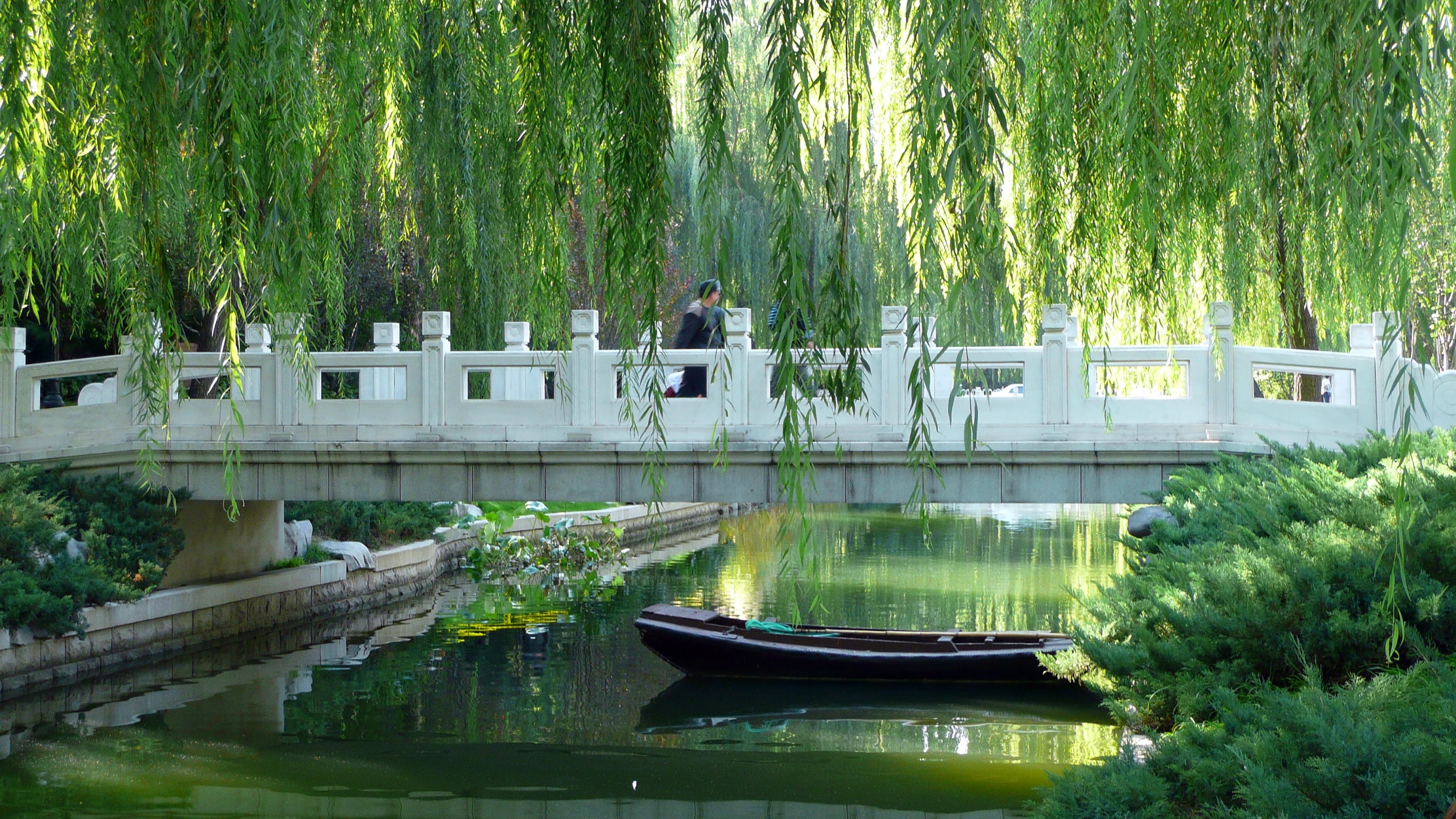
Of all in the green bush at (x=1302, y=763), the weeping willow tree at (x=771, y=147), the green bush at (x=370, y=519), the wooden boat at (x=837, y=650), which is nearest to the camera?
the weeping willow tree at (x=771, y=147)

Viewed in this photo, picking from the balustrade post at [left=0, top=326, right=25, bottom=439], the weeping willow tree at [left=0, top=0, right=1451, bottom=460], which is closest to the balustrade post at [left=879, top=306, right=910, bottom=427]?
the weeping willow tree at [left=0, top=0, right=1451, bottom=460]

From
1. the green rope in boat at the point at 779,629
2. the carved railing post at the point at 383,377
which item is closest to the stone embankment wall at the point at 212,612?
the green rope in boat at the point at 779,629

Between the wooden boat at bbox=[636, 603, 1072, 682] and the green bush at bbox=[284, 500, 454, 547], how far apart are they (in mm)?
4202

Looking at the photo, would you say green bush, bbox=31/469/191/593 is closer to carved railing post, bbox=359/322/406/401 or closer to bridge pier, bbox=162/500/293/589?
bridge pier, bbox=162/500/293/589

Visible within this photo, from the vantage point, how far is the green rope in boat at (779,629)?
8.80 meters

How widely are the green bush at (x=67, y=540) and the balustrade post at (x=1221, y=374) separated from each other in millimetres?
7127

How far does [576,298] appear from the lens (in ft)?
52.4

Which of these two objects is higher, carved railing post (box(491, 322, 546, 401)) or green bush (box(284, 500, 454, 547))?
carved railing post (box(491, 322, 546, 401))

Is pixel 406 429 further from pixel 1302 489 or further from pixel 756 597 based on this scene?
pixel 1302 489

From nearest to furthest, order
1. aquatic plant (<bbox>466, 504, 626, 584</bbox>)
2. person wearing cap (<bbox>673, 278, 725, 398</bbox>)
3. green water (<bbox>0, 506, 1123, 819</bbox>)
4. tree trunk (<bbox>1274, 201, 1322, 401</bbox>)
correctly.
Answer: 1. tree trunk (<bbox>1274, 201, 1322, 401</bbox>)
2. green water (<bbox>0, 506, 1123, 819</bbox>)
3. person wearing cap (<bbox>673, 278, 725, 398</bbox>)
4. aquatic plant (<bbox>466, 504, 626, 584</bbox>)

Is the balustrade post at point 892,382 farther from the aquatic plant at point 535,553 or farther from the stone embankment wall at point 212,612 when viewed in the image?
the aquatic plant at point 535,553

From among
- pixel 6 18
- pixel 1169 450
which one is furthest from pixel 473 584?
pixel 6 18

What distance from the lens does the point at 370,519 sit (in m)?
13.1

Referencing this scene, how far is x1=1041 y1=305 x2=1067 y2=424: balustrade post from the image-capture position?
27.9 ft
